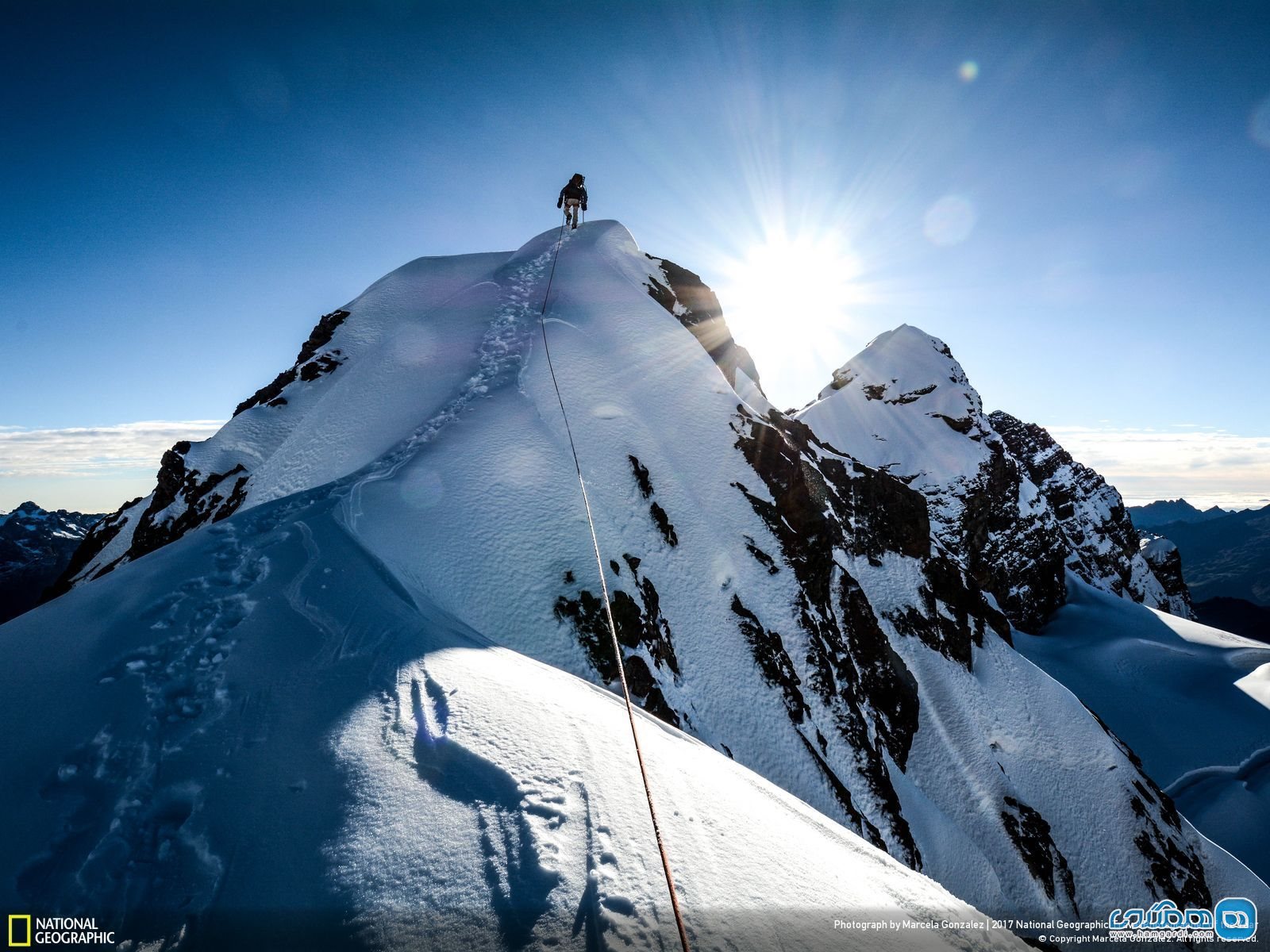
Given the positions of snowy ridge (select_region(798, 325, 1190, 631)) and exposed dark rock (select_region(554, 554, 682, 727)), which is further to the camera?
snowy ridge (select_region(798, 325, 1190, 631))

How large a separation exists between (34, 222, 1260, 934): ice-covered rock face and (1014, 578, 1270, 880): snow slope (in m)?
20.9

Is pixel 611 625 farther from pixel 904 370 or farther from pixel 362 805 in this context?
pixel 904 370

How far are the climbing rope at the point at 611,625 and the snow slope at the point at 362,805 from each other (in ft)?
0.45

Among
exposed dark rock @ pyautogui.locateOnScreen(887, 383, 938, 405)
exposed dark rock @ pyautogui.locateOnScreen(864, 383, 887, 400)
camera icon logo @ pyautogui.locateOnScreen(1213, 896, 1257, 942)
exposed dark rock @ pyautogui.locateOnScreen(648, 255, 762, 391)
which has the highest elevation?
exposed dark rock @ pyautogui.locateOnScreen(864, 383, 887, 400)

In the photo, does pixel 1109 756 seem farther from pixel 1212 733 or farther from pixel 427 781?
pixel 427 781

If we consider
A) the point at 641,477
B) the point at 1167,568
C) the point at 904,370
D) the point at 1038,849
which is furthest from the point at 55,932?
the point at 1167,568

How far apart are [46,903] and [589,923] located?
4.12 m

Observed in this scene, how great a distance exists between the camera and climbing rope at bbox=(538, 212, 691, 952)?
14.4 feet

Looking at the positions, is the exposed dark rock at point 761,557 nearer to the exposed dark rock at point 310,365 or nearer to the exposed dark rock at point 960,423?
the exposed dark rock at point 310,365

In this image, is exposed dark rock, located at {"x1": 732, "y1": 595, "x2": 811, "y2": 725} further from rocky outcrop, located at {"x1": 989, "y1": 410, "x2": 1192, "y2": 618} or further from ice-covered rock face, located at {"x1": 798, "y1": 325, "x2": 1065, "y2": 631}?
rocky outcrop, located at {"x1": 989, "y1": 410, "x2": 1192, "y2": 618}

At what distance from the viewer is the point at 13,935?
3.83m

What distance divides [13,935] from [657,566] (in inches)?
569

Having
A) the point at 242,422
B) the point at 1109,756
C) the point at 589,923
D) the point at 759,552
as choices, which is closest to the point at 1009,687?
the point at 1109,756

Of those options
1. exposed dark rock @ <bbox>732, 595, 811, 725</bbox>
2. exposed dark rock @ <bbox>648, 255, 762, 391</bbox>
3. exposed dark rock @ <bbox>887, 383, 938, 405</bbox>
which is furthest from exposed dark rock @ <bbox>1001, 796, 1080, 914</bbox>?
exposed dark rock @ <bbox>887, 383, 938, 405</bbox>
